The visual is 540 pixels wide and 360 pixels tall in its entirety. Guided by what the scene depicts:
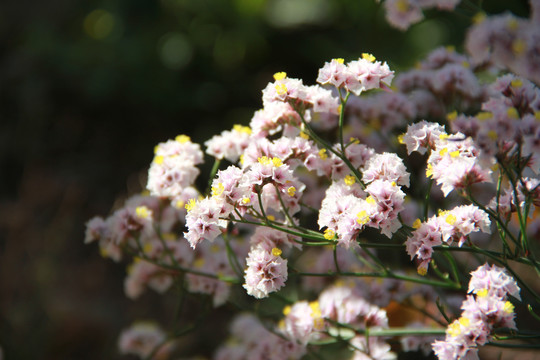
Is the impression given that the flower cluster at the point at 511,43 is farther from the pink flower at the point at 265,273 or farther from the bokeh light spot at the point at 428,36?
the bokeh light spot at the point at 428,36

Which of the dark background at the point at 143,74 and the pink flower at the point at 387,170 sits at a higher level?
the dark background at the point at 143,74

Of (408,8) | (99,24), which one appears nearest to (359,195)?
(408,8)

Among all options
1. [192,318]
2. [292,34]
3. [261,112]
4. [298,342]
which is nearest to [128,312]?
[192,318]

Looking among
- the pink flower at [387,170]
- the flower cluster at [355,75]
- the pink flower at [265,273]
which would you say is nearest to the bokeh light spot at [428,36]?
the flower cluster at [355,75]

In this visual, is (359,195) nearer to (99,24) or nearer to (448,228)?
(448,228)

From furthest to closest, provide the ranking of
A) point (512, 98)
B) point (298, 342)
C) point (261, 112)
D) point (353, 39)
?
point (353, 39) → point (298, 342) → point (261, 112) → point (512, 98)

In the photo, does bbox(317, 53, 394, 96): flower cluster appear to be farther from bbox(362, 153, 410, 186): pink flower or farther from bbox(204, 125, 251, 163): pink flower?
bbox(204, 125, 251, 163): pink flower

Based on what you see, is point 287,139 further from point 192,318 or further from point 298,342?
point 192,318

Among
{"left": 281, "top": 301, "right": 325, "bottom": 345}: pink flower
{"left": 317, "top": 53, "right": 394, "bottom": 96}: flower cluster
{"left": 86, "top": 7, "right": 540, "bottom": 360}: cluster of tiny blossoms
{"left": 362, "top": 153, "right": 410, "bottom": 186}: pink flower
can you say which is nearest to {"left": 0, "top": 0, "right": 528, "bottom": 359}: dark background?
{"left": 86, "top": 7, "right": 540, "bottom": 360}: cluster of tiny blossoms
